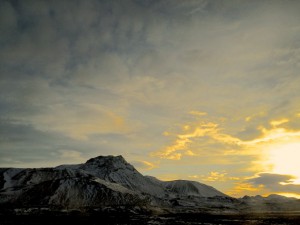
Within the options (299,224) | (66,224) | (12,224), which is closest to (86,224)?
(66,224)

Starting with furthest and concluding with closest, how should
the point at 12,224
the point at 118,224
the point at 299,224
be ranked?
the point at 299,224 → the point at 118,224 → the point at 12,224

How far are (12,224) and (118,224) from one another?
28190 mm

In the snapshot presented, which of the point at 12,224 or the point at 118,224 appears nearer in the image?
the point at 12,224

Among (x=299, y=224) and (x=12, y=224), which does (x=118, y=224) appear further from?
(x=299, y=224)

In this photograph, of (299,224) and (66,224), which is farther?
(299,224)

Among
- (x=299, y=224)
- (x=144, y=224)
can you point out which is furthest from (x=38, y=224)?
(x=299, y=224)

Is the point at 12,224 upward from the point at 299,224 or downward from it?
downward

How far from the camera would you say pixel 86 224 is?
3329 inches

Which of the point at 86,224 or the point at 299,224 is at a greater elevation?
the point at 299,224

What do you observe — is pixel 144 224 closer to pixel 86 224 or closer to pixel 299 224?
pixel 86 224

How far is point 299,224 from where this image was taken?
94.9 meters

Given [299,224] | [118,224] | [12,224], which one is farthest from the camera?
[299,224]

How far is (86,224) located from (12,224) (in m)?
19.4

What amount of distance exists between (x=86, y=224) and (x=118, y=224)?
902 centimetres
